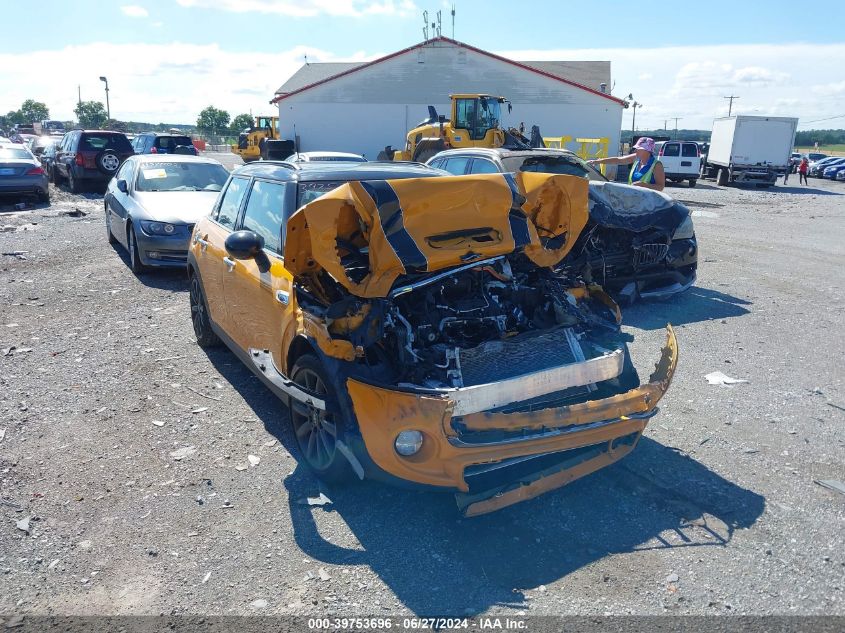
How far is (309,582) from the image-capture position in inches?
120

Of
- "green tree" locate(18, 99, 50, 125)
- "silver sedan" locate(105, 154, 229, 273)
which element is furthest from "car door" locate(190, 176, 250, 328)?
"green tree" locate(18, 99, 50, 125)

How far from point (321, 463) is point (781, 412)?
3459mm

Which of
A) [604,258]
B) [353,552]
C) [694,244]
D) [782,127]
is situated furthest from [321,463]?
[782,127]

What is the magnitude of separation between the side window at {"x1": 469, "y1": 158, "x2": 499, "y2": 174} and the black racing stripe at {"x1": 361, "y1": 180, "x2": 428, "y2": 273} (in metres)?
5.01

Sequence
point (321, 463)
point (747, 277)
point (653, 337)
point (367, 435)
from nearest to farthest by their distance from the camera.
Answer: point (367, 435) → point (321, 463) → point (653, 337) → point (747, 277)

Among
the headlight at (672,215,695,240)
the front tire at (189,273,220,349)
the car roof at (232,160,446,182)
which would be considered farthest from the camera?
the headlight at (672,215,695,240)

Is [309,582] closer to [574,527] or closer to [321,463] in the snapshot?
[321,463]

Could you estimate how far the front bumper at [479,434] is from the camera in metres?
3.13

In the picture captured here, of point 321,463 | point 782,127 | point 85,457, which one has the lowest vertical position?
point 85,457

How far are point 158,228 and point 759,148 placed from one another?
27835 millimetres

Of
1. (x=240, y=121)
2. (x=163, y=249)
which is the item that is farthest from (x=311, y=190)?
(x=240, y=121)

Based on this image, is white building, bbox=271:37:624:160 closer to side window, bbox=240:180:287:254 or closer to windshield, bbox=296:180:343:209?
side window, bbox=240:180:287:254

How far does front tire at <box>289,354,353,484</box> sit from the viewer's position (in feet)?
11.6

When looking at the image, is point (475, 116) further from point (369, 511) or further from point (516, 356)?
point (369, 511)
